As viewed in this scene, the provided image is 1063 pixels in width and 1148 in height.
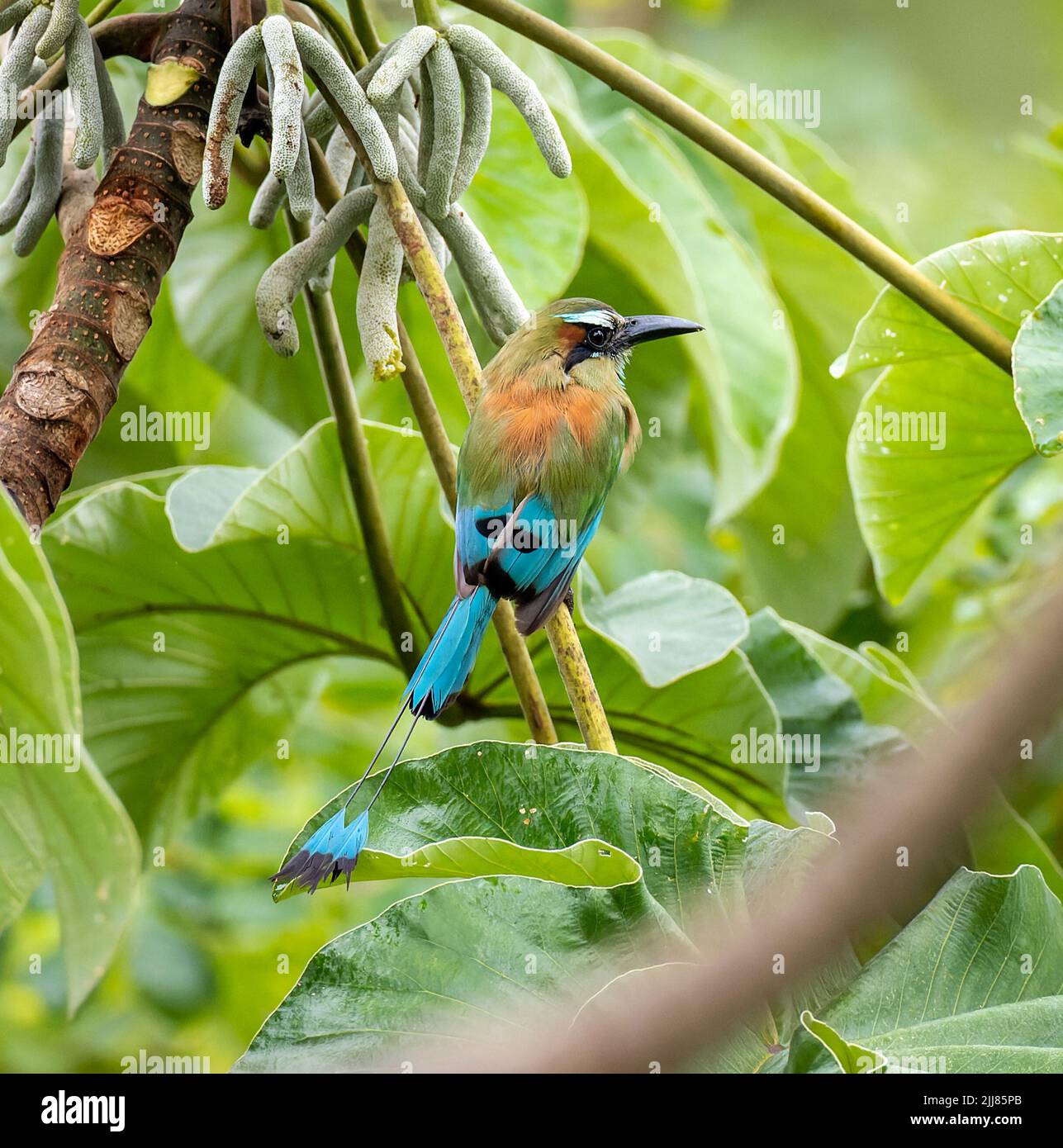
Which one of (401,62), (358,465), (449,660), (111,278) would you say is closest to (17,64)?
(111,278)

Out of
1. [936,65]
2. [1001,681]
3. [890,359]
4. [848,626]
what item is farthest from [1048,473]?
[936,65]

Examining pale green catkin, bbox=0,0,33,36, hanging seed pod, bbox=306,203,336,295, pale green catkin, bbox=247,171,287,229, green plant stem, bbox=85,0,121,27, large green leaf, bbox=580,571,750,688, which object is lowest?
large green leaf, bbox=580,571,750,688

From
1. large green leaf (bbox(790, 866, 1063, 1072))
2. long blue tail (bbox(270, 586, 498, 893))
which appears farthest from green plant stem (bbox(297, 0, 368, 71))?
large green leaf (bbox(790, 866, 1063, 1072))

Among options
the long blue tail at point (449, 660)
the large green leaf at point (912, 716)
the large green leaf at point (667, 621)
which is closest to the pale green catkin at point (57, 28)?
the long blue tail at point (449, 660)

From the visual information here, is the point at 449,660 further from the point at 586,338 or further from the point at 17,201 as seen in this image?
the point at 17,201

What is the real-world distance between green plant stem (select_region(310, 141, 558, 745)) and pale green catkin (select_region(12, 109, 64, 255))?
185mm

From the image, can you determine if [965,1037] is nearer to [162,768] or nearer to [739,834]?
[739,834]

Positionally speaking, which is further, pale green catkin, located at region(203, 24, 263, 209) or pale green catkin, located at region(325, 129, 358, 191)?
pale green catkin, located at region(325, 129, 358, 191)

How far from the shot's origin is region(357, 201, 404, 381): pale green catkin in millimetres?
833

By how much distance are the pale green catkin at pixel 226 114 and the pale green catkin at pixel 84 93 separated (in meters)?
0.09

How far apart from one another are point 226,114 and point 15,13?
0.62ft

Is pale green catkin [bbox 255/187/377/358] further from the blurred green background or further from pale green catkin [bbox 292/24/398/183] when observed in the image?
the blurred green background

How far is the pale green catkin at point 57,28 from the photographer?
0.85 m

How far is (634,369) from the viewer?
1.54m
